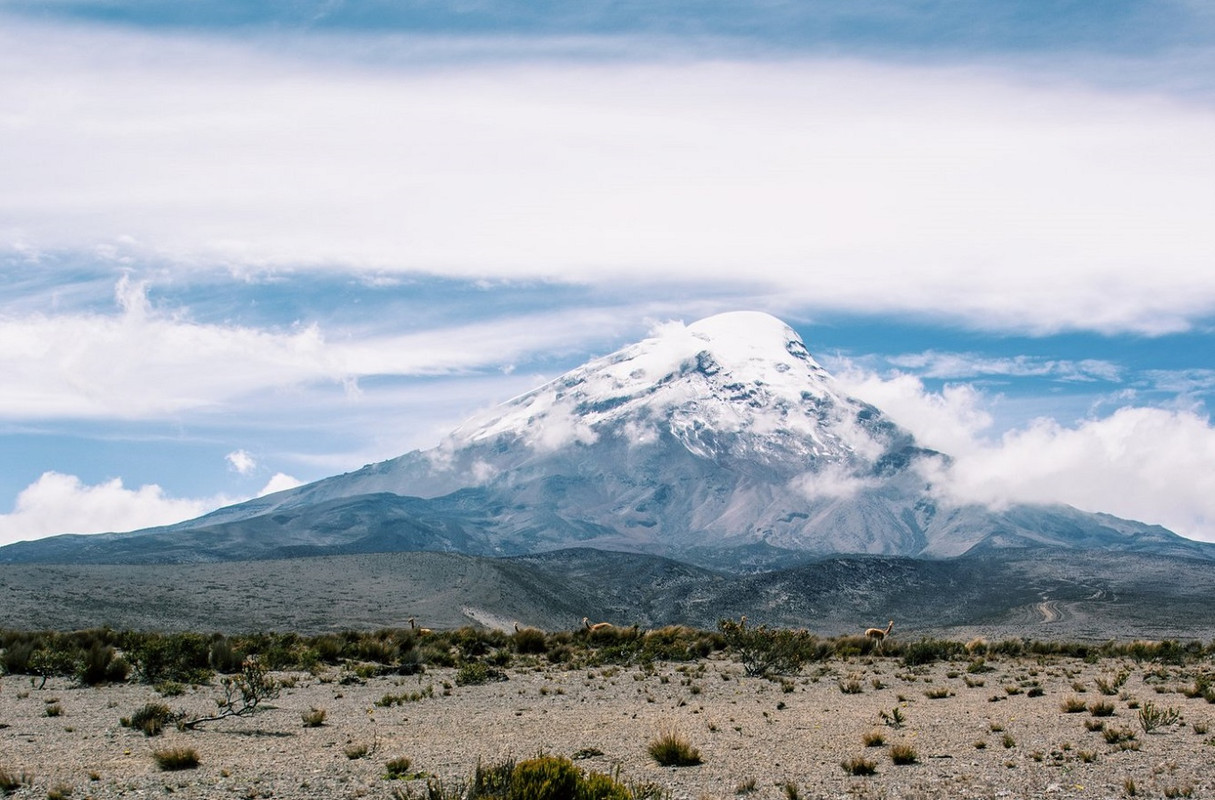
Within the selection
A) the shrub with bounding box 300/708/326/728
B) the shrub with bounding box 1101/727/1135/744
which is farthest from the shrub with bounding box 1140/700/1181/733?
the shrub with bounding box 300/708/326/728

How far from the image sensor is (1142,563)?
154 m

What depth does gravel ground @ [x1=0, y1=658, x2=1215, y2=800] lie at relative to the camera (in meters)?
11.6

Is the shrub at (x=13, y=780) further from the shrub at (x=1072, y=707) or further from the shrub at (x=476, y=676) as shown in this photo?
Answer: the shrub at (x=1072, y=707)

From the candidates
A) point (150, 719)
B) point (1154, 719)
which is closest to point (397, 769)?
point (150, 719)

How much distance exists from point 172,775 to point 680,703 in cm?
1074

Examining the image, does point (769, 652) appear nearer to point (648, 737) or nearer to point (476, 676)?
point (476, 676)

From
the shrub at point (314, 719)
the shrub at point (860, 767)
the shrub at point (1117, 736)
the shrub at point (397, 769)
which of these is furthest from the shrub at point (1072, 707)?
the shrub at point (314, 719)

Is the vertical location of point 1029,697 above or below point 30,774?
below

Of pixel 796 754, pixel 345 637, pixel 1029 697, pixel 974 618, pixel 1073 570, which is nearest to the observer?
pixel 796 754

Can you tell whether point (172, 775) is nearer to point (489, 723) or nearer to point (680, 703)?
point (489, 723)

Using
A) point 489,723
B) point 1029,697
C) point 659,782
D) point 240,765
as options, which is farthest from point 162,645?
point 1029,697

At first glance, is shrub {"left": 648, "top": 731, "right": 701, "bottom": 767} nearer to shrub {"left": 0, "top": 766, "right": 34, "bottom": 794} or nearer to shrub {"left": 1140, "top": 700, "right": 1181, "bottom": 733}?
shrub {"left": 1140, "top": 700, "right": 1181, "bottom": 733}

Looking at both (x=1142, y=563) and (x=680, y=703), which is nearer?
(x=680, y=703)

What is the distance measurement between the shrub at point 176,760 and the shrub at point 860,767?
8.72m
